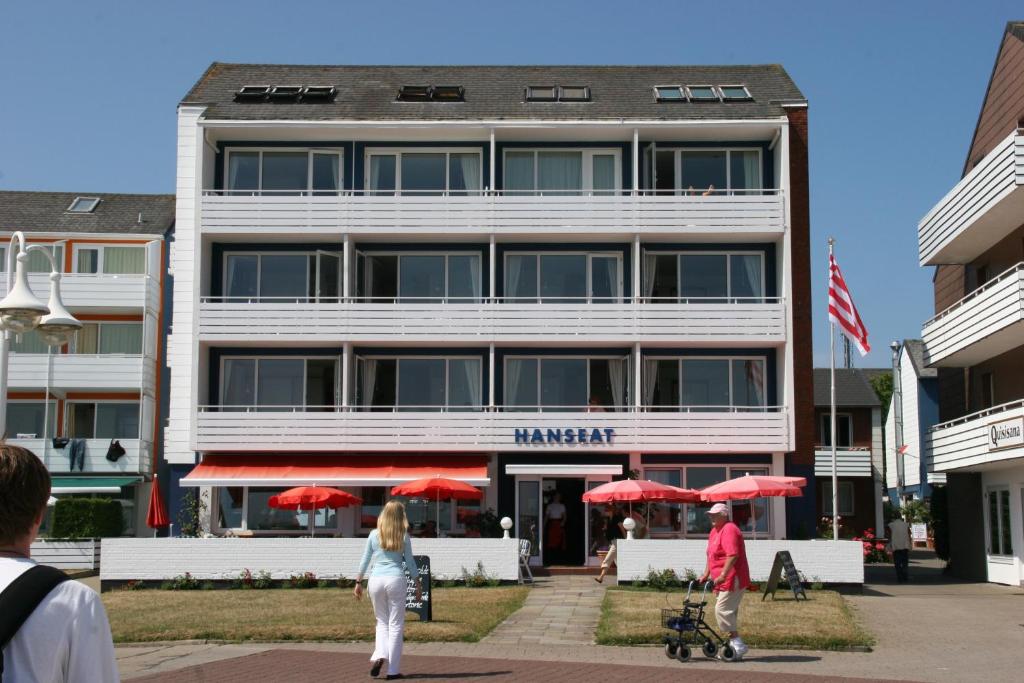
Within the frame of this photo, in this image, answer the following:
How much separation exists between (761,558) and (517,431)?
30.6ft

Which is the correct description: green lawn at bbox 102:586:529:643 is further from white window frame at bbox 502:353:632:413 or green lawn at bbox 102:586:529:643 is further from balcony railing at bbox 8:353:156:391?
balcony railing at bbox 8:353:156:391

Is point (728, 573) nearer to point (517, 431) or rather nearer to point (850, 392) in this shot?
point (517, 431)

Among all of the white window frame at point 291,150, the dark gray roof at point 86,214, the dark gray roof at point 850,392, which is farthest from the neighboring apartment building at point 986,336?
the dark gray roof at point 86,214

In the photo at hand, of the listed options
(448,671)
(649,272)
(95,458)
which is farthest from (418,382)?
(448,671)

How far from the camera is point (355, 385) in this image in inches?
1406

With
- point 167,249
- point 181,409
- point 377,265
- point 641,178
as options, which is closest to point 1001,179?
point 641,178

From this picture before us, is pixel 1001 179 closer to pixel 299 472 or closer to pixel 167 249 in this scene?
pixel 299 472

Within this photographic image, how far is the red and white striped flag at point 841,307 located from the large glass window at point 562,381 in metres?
6.57

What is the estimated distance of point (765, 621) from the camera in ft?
63.8

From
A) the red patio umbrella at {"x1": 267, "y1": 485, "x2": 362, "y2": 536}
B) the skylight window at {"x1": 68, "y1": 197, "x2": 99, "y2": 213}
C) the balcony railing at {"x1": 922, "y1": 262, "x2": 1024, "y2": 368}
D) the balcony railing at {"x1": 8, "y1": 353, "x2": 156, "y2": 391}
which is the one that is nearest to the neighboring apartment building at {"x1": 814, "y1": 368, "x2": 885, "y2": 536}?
the balcony railing at {"x1": 922, "y1": 262, "x2": 1024, "y2": 368}

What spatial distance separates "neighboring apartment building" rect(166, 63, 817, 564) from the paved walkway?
723 cm

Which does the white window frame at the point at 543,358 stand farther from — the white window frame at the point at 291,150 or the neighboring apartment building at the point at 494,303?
the white window frame at the point at 291,150

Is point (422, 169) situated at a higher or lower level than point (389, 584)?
higher

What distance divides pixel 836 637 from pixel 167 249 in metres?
35.1
